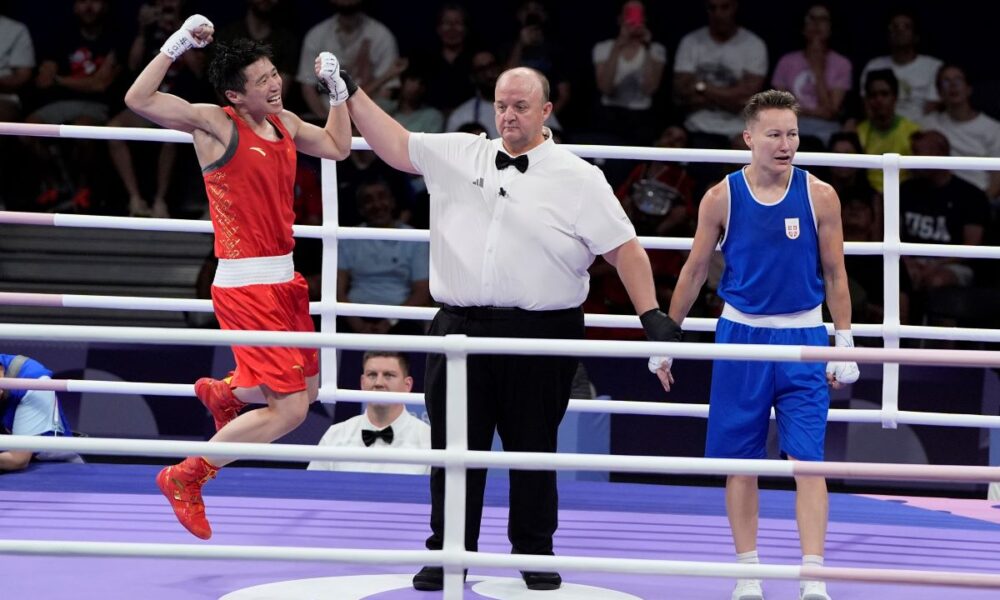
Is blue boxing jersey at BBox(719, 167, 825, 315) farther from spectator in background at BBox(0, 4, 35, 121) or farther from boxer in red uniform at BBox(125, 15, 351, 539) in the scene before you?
spectator in background at BBox(0, 4, 35, 121)


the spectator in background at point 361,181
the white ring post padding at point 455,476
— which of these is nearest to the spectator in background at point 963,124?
the spectator in background at point 361,181

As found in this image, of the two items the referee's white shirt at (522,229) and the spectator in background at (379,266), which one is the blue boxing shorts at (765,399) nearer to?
the referee's white shirt at (522,229)

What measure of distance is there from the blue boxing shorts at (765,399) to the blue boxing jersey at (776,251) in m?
0.08

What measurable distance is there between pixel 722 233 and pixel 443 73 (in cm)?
504

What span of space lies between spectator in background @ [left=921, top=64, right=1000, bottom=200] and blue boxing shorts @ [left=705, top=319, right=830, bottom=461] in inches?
190

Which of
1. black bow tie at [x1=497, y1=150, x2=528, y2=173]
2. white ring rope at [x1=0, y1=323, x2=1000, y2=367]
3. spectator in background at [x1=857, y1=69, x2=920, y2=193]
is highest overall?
spectator in background at [x1=857, y1=69, x2=920, y2=193]

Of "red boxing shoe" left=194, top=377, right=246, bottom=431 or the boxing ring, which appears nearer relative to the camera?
the boxing ring

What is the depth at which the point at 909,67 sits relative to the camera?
8594 millimetres

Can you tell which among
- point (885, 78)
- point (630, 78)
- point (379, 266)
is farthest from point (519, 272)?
point (885, 78)

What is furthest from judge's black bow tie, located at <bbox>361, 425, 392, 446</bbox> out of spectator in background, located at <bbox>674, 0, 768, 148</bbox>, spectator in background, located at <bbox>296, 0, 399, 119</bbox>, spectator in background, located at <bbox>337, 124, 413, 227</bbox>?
spectator in background, located at <bbox>296, 0, 399, 119</bbox>

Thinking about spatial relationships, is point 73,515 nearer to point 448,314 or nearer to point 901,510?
point 448,314

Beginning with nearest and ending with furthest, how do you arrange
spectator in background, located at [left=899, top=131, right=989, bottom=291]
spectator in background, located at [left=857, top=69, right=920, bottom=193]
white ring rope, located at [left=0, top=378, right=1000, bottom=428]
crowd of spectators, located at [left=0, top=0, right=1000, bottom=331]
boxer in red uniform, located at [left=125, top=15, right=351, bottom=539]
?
boxer in red uniform, located at [left=125, top=15, right=351, bottom=539]
white ring rope, located at [left=0, top=378, right=1000, bottom=428]
spectator in background, located at [left=899, top=131, right=989, bottom=291]
crowd of spectators, located at [left=0, top=0, right=1000, bottom=331]
spectator in background, located at [left=857, top=69, right=920, bottom=193]

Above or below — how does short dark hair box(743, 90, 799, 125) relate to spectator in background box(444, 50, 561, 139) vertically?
below

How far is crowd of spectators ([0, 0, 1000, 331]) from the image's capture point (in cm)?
796
